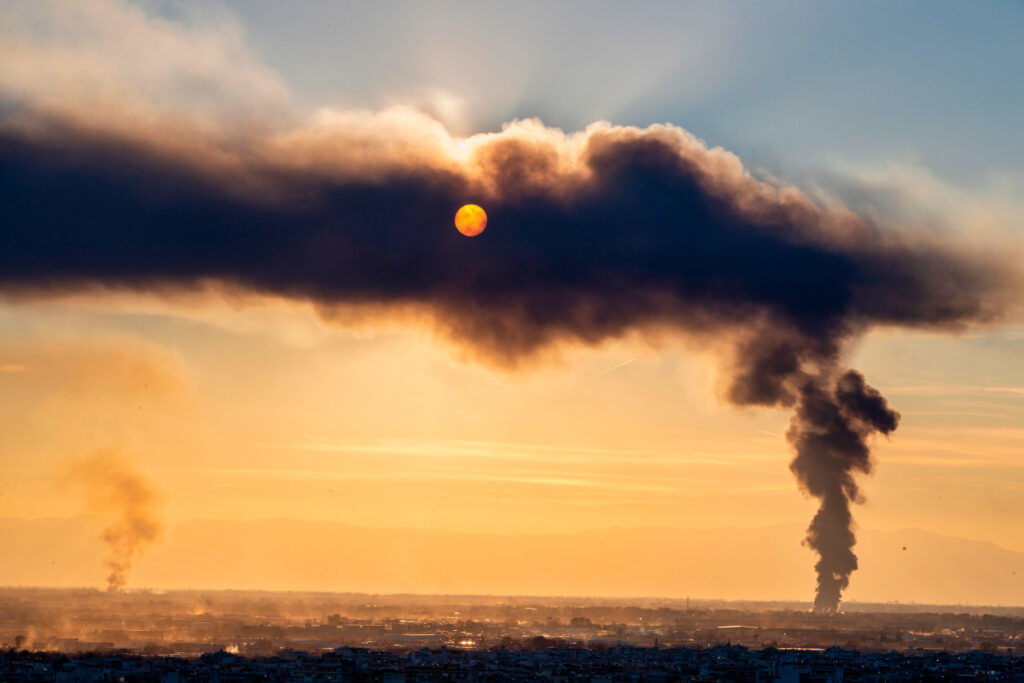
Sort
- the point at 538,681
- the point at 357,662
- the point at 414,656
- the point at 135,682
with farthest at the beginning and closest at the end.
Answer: the point at 414,656 < the point at 357,662 < the point at 538,681 < the point at 135,682

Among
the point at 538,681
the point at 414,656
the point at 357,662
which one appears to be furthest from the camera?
the point at 414,656

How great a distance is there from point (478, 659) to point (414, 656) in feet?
31.8

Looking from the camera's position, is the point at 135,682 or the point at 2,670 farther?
the point at 2,670

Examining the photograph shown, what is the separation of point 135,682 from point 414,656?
169 ft

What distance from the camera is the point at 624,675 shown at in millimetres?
167875

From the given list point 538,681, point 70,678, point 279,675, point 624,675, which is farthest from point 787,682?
point 70,678

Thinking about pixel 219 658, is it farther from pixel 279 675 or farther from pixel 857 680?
pixel 857 680

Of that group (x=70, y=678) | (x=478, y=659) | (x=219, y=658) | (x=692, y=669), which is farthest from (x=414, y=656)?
(x=70, y=678)

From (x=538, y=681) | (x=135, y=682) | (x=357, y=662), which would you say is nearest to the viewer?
(x=135, y=682)

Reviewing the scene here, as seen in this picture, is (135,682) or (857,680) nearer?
(135,682)

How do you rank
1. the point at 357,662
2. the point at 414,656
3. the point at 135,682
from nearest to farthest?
the point at 135,682 < the point at 357,662 < the point at 414,656

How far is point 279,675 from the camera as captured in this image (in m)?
158

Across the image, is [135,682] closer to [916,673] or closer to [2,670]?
[2,670]

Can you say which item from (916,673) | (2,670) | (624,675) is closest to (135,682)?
(2,670)
